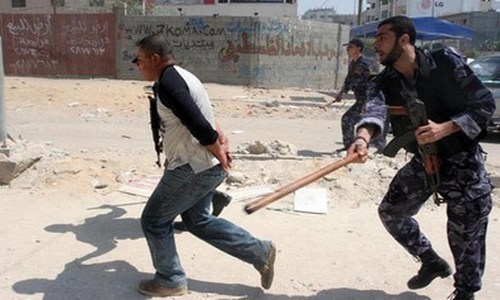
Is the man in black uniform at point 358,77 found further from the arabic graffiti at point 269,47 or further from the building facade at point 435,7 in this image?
the building facade at point 435,7

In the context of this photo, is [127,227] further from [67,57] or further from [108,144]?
[67,57]

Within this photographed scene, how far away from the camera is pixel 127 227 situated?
4.33m

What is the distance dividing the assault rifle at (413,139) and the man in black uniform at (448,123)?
2 centimetres

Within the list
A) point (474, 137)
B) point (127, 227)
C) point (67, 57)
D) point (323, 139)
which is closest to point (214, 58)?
point (67, 57)

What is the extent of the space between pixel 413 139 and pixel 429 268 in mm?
821

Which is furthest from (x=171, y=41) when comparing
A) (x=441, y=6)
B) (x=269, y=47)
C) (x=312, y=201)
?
(x=441, y=6)

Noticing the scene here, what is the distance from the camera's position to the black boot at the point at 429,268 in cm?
320

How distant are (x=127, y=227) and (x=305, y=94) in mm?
13528

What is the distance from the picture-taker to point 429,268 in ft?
10.5

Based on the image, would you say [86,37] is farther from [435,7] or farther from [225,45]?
[435,7]

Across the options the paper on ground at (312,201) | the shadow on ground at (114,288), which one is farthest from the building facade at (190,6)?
the shadow on ground at (114,288)

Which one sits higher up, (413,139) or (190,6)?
(190,6)

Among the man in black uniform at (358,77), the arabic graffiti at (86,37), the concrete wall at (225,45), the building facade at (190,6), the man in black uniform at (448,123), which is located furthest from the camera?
the building facade at (190,6)

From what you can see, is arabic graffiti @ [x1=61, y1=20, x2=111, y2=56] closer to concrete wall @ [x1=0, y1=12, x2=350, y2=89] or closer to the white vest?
concrete wall @ [x1=0, y1=12, x2=350, y2=89]
